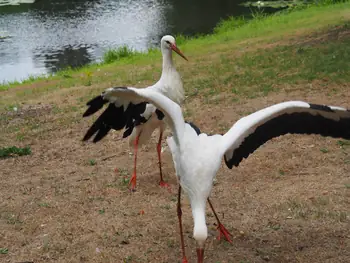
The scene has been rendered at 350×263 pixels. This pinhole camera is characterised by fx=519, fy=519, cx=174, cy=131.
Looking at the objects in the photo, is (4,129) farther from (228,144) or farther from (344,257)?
(344,257)

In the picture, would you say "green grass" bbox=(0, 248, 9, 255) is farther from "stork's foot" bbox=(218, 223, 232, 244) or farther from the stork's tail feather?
"stork's foot" bbox=(218, 223, 232, 244)

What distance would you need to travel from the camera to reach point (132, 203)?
478 centimetres

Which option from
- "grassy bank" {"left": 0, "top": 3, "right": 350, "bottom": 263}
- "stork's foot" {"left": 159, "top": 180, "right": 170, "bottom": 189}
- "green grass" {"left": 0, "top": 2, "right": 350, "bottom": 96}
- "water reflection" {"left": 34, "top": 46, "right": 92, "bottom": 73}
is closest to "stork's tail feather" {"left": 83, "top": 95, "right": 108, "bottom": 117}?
"grassy bank" {"left": 0, "top": 3, "right": 350, "bottom": 263}

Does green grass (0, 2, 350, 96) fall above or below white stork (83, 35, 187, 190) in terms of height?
below

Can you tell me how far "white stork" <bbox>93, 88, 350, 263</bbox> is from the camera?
352 centimetres

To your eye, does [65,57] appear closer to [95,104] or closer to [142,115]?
[142,115]

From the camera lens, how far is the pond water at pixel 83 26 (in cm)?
1634

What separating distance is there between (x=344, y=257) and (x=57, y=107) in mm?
5859

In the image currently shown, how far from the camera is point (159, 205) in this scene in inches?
184

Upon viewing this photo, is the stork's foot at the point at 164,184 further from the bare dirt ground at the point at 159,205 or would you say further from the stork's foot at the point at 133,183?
the stork's foot at the point at 133,183

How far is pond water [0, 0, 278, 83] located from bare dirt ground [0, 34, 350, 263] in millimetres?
8912

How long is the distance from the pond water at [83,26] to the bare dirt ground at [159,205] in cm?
891

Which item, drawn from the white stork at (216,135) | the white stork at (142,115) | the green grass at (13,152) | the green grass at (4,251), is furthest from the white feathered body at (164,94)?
the green grass at (4,251)

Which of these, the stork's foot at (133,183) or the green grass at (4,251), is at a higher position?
the green grass at (4,251)
